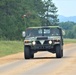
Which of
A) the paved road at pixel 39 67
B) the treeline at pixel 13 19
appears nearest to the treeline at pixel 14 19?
the treeline at pixel 13 19

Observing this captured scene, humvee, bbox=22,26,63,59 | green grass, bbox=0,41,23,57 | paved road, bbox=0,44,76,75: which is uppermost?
humvee, bbox=22,26,63,59

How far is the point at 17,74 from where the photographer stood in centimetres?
1661

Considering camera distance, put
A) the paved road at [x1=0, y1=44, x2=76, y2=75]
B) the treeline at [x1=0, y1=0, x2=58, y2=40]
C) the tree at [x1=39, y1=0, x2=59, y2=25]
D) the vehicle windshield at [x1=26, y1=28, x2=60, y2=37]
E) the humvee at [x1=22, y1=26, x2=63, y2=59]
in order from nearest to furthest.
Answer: the paved road at [x1=0, y1=44, x2=76, y2=75], the humvee at [x1=22, y1=26, x2=63, y2=59], the vehicle windshield at [x1=26, y1=28, x2=60, y2=37], the treeline at [x1=0, y1=0, x2=58, y2=40], the tree at [x1=39, y1=0, x2=59, y2=25]

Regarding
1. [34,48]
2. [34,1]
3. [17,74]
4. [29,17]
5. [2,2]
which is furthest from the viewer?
[34,1]

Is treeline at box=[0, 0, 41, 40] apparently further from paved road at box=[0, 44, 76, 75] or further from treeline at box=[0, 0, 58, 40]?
paved road at box=[0, 44, 76, 75]

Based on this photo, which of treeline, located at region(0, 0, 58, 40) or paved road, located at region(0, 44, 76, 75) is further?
treeline, located at region(0, 0, 58, 40)

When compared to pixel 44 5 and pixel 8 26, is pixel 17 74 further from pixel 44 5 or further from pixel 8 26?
pixel 44 5

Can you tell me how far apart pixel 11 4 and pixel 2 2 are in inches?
209

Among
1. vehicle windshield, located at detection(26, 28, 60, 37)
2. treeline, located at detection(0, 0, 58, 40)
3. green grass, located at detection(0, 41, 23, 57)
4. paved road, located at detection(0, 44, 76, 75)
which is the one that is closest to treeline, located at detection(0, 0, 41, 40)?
treeline, located at detection(0, 0, 58, 40)

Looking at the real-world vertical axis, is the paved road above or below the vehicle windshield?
below

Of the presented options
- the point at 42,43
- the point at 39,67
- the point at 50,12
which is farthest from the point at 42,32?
the point at 50,12

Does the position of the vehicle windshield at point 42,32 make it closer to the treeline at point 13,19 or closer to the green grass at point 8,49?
the green grass at point 8,49

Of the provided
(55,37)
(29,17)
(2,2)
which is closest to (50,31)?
(55,37)

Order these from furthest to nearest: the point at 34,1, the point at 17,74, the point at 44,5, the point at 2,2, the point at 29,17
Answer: the point at 44,5 < the point at 34,1 < the point at 29,17 < the point at 2,2 < the point at 17,74
